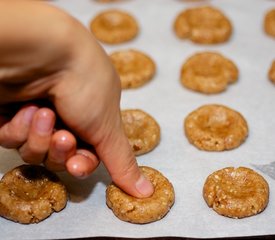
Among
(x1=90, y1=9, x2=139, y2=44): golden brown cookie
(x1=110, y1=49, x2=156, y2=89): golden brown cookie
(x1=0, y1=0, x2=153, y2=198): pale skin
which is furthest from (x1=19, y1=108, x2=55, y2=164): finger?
(x1=90, y1=9, x2=139, y2=44): golden brown cookie

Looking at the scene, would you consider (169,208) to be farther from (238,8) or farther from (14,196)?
(238,8)

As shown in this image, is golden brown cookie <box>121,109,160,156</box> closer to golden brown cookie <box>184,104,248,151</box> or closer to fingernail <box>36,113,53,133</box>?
golden brown cookie <box>184,104,248,151</box>

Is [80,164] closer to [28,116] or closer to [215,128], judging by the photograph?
[28,116]

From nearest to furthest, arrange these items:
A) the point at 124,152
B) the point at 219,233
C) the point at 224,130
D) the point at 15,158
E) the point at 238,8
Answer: the point at 124,152 < the point at 219,233 < the point at 15,158 < the point at 224,130 < the point at 238,8

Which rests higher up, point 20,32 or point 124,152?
point 20,32

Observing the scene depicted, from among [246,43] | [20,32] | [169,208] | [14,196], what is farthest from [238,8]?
[20,32]

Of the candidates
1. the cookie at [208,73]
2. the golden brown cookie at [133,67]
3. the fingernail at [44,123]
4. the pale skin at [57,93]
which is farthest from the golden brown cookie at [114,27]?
the fingernail at [44,123]
